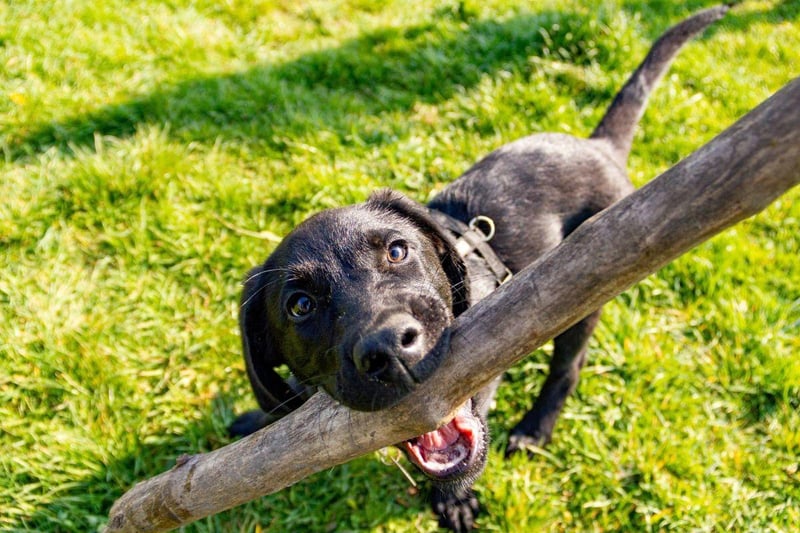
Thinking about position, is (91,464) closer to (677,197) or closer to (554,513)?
(554,513)

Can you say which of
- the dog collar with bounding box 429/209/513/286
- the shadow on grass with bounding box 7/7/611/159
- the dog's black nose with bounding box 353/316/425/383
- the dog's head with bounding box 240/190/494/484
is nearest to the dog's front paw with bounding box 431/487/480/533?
the dog's head with bounding box 240/190/494/484

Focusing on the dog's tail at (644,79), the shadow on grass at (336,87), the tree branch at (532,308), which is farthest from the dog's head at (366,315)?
the shadow on grass at (336,87)

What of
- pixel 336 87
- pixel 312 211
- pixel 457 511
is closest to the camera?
pixel 457 511

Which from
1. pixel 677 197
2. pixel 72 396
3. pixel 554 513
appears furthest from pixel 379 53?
pixel 677 197

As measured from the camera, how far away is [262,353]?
2.65m

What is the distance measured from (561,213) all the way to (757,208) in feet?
5.65

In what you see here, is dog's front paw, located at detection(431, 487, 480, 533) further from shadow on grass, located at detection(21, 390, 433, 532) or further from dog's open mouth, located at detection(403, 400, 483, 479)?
dog's open mouth, located at detection(403, 400, 483, 479)

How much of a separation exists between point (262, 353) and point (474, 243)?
1.00m

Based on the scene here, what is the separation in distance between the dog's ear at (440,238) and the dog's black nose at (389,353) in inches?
A: 30.8

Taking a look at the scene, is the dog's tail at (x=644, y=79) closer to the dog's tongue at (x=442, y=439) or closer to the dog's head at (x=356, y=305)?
the dog's head at (x=356, y=305)

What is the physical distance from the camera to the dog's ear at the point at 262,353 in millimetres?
2484

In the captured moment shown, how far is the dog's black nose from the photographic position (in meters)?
1.77

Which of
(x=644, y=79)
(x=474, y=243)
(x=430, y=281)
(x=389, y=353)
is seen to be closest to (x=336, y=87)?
(x=644, y=79)

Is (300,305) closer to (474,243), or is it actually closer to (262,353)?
(262,353)
